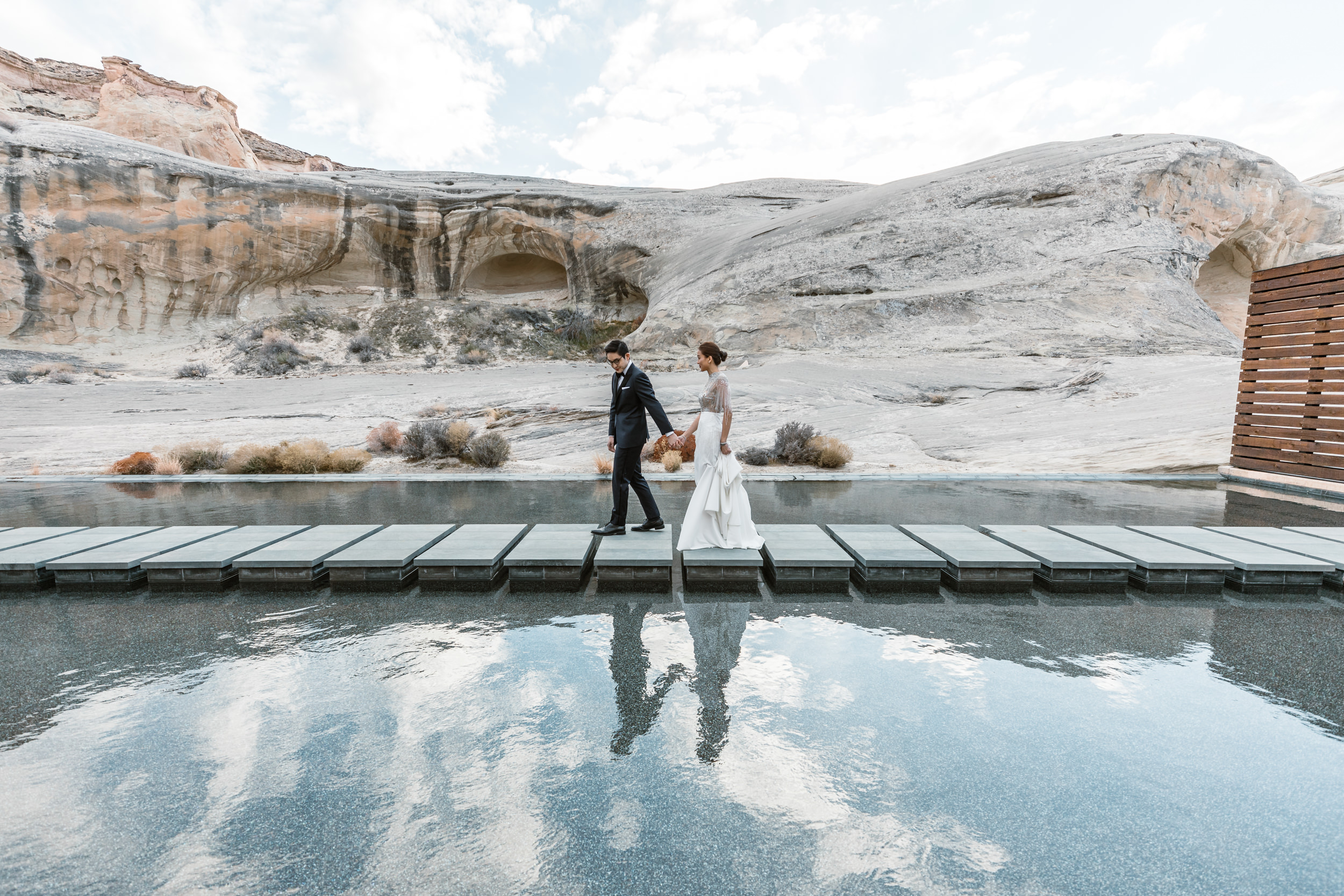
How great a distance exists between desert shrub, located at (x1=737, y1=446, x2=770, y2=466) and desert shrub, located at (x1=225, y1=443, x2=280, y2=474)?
26.1 feet

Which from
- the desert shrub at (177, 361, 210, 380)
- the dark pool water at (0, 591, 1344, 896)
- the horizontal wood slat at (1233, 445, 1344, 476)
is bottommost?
the dark pool water at (0, 591, 1344, 896)

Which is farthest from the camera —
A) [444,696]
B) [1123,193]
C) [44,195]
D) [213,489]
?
[44,195]

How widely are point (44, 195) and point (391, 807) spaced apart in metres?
34.7

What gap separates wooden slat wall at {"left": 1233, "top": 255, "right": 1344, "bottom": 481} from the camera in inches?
324

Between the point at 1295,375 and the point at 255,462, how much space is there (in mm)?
15991

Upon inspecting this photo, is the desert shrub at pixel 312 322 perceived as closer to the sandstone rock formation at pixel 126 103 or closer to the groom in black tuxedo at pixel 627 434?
the sandstone rock formation at pixel 126 103

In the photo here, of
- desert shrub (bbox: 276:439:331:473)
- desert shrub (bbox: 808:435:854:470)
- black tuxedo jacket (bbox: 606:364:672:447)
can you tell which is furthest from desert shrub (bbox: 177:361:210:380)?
black tuxedo jacket (bbox: 606:364:672:447)

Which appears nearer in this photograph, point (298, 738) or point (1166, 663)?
point (298, 738)

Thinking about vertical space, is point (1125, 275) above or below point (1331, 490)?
above

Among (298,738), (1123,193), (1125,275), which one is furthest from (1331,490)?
(1123,193)

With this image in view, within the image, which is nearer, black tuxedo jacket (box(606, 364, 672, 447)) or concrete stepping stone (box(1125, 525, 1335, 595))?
concrete stepping stone (box(1125, 525, 1335, 595))

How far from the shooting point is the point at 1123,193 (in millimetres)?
22188

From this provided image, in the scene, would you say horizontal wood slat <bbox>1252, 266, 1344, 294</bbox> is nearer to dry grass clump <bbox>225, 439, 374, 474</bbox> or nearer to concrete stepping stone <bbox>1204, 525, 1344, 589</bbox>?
concrete stepping stone <bbox>1204, 525, 1344, 589</bbox>

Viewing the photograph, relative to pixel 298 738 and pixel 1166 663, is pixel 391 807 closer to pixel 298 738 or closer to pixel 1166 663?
pixel 298 738
